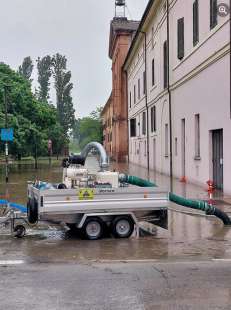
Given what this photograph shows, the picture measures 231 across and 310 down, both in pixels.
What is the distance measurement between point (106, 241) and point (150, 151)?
105 feet

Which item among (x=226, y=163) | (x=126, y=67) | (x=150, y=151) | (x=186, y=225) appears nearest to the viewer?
(x=186, y=225)

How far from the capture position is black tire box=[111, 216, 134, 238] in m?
11.2

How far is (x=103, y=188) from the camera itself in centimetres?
1110

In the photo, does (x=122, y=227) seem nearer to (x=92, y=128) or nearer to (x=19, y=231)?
(x=19, y=231)

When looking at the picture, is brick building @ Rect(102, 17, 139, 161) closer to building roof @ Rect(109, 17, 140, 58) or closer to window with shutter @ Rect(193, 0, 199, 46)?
building roof @ Rect(109, 17, 140, 58)

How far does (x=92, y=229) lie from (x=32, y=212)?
131 centimetres

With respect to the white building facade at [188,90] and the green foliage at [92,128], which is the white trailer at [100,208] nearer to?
the white building facade at [188,90]

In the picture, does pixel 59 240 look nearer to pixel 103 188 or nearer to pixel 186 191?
pixel 103 188

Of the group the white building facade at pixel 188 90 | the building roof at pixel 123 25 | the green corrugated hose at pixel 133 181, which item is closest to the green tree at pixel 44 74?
the building roof at pixel 123 25

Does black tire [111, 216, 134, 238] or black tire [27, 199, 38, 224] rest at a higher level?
black tire [27, 199, 38, 224]

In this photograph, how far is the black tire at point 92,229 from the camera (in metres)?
11.0

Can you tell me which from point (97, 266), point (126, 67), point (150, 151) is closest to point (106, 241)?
point (97, 266)

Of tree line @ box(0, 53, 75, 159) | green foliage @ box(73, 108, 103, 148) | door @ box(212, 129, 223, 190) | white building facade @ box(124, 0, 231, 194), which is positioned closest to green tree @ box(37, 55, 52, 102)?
green foliage @ box(73, 108, 103, 148)

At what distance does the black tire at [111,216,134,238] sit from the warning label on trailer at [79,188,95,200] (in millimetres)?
716
